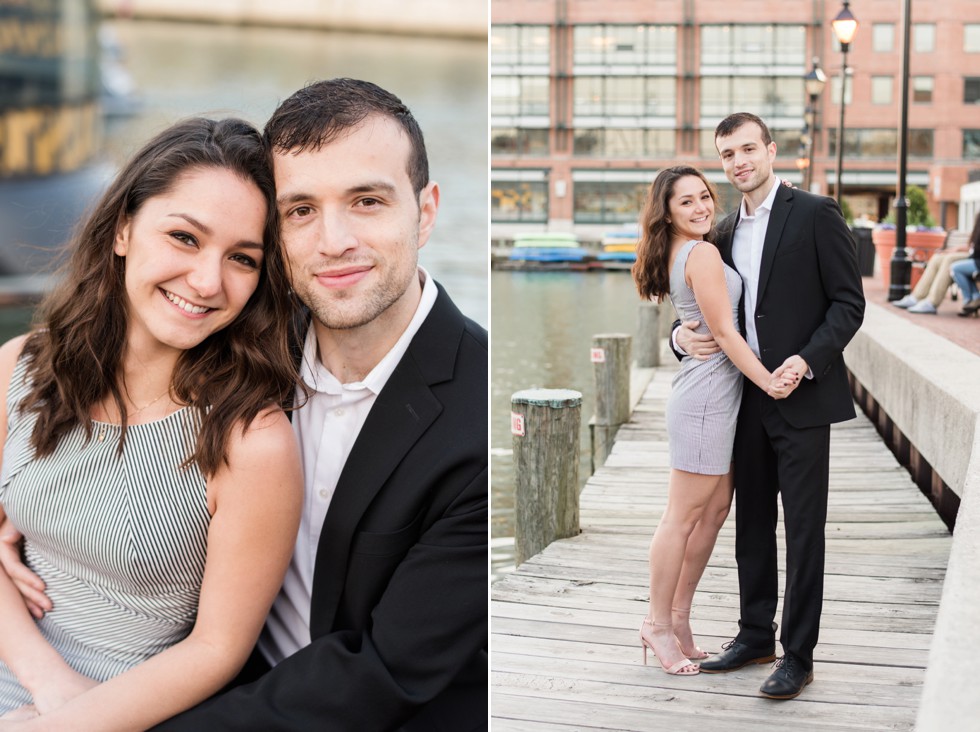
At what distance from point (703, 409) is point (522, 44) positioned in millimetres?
1732

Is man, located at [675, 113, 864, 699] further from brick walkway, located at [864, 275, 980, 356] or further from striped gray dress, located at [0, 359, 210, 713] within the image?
striped gray dress, located at [0, 359, 210, 713]

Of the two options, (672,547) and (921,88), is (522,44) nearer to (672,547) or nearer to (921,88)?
(921,88)

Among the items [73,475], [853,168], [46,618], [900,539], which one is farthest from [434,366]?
[853,168]

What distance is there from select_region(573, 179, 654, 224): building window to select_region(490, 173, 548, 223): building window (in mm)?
938

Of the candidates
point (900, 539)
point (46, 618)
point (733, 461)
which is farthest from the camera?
point (900, 539)

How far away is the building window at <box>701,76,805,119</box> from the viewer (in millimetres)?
2764

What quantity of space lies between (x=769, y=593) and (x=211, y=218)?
1343 mm

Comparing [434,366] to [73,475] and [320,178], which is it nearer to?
[320,178]

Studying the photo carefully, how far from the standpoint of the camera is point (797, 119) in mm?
2797

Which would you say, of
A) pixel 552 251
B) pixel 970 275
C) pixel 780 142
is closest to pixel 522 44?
pixel 780 142

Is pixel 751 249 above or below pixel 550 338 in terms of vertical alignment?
above

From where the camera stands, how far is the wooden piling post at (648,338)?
23.2 feet

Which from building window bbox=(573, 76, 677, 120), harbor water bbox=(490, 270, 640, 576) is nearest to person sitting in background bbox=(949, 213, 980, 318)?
building window bbox=(573, 76, 677, 120)

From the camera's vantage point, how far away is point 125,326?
1500mm
